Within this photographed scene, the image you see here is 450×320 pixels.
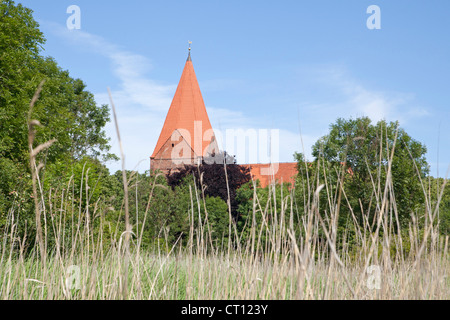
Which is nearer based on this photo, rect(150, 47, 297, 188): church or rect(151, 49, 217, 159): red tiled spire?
rect(150, 47, 297, 188): church

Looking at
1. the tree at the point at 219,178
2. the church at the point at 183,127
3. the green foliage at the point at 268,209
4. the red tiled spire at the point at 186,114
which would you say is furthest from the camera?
the red tiled spire at the point at 186,114

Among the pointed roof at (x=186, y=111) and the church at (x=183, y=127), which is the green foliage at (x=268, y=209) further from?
the pointed roof at (x=186, y=111)

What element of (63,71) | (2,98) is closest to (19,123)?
(2,98)

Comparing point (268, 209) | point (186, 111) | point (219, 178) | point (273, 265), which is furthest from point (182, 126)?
point (273, 265)

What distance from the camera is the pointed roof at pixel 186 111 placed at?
35562 mm

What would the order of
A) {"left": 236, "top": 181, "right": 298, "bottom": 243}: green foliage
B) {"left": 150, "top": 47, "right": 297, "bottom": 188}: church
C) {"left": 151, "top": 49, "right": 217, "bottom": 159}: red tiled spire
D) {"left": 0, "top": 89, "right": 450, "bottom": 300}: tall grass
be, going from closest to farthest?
{"left": 0, "top": 89, "right": 450, "bottom": 300}: tall grass → {"left": 236, "top": 181, "right": 298, "bottom": 243}: green foliage → {"left": 150, "top": 47, "right": 297, "bottom": 188}: church → {"left": 151, "top": 49, "right": 217, "bottom": 159}: red tiled spire

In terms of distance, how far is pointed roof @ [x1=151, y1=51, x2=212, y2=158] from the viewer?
1400 inches

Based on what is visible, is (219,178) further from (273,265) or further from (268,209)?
(273,265)

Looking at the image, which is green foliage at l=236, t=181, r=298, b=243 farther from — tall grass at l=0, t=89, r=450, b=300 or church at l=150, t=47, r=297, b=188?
church at l=150, t=47, r=297, b=188

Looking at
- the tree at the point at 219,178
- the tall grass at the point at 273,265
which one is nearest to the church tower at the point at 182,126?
the tree at the point at 219,178

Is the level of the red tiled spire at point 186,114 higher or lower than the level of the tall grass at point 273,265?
higher

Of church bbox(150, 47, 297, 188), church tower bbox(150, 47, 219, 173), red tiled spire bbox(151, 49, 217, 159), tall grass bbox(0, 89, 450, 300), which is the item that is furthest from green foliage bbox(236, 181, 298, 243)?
red tiled spire bbox(151, 49, 217, 159)

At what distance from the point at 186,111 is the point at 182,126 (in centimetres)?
136
